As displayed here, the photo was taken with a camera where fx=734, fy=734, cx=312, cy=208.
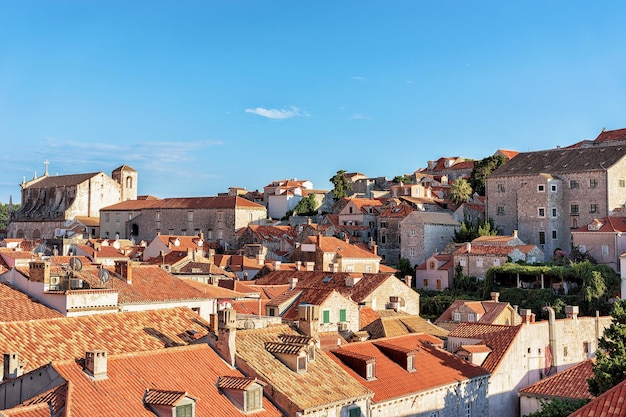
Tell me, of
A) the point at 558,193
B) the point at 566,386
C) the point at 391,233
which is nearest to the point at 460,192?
the point at 391,233

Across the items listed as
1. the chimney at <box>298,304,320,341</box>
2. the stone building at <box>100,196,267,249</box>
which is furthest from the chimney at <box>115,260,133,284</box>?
the stone building at <box>100,196,267,249</box>

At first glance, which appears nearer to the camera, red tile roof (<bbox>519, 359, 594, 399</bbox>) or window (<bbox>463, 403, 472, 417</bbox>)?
window (<bbox>463, 403, 472, 417</bbox>)

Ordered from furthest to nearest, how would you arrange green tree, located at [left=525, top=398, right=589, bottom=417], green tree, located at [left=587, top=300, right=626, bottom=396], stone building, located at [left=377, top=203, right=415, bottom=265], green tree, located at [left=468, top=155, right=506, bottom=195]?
1. green tree, located at [left=468, top=155, right=506, bottom=195]
2. stone building, located at [left=377, top=203, right=415, bottom=265]
3. green tree, located at [left=525, top=398, right=589, bottom=417]
4. green tree, located at [left=587, top=300, right=626, bottom=396]

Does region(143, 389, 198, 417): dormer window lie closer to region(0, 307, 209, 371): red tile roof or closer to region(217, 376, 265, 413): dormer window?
A: region(217, 376, 265, 413): dormer window

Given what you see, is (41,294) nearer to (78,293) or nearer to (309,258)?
(78,293)

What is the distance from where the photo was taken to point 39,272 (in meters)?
28.1

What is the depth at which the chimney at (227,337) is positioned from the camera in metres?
21.5

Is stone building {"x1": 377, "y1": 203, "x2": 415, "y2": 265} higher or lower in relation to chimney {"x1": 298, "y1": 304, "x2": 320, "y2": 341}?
higher

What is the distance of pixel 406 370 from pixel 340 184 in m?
83.0

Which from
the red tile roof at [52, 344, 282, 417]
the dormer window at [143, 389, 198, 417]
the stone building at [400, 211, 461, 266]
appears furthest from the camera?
the stone building at [400, 211, 461, 266]

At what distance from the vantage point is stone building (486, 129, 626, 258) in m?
72.6

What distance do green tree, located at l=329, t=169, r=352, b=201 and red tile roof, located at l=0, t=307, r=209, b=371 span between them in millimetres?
82969

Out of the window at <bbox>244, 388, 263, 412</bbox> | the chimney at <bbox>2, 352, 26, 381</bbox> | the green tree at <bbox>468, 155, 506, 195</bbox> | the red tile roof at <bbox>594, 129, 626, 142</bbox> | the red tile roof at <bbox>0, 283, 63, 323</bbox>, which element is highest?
the red tile roof at <bbox>594, 129, 626, 142</bbox>

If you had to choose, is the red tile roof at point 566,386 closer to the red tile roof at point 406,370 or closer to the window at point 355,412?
the red tile roof at point 406,370
